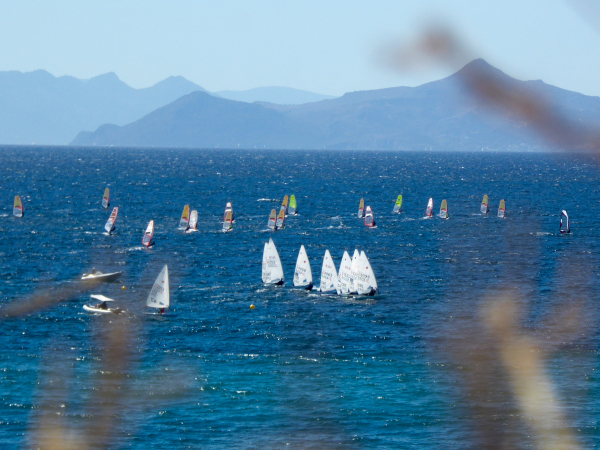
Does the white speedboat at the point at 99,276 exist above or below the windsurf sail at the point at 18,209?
below

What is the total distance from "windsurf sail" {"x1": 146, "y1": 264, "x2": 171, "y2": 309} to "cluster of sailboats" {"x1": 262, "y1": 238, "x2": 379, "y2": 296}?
1545cm

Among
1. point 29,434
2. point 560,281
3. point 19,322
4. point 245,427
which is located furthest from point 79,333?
point 560,281

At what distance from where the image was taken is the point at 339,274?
301 ft

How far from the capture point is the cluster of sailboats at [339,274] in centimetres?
8969

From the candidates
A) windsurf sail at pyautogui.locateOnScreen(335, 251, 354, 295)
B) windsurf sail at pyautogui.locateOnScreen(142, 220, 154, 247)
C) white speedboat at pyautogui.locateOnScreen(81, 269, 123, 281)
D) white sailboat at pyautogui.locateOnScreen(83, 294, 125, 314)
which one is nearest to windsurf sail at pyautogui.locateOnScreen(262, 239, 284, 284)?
windsurf sail at pyautogui.locateOnScreen(335, 251, 354, 295)

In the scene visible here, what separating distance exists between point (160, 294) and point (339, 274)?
2247 cm

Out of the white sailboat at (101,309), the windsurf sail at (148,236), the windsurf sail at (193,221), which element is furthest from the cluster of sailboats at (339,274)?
the windsurf sail at (193,221)

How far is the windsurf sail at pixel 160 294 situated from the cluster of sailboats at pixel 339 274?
15.5 m

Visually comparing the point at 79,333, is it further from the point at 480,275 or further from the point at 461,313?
the point at 480,275

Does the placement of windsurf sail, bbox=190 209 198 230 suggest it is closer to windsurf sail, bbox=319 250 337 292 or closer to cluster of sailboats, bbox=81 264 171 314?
windsurf sail, bbox=319 250 337 292

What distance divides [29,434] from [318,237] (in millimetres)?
91676

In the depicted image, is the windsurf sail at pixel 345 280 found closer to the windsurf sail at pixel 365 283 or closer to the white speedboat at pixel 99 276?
the windsurf sail at pixel 365 283

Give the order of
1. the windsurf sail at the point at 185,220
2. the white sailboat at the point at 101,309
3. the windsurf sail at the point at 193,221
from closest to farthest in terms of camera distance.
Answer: the white sailboat at the point at 101,309 → the windsurf sail at the point at 185,220 → the windsurf sail at the point at 193,221

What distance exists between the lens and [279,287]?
9575cm
